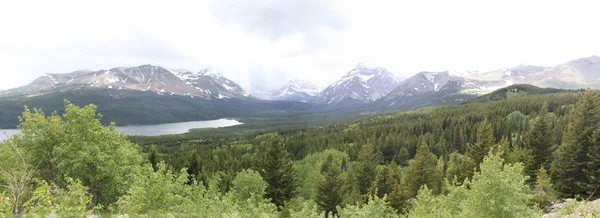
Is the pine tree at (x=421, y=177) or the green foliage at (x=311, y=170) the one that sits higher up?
the pine tree at (x=421, y=177)

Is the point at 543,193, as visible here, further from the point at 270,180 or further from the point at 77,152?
the point at 77,152

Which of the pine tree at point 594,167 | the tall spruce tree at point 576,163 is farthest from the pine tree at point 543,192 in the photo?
the pine tree at point 594,167

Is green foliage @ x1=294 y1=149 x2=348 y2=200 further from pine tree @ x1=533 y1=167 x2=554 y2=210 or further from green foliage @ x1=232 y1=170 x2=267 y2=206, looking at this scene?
pine tree @ x1=533 y1=167 x2=554 y2=210

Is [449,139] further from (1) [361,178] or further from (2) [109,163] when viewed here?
(2) [109,163]

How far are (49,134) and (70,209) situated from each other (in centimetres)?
2042

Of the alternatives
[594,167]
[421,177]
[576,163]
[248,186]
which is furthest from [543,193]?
[248,186]

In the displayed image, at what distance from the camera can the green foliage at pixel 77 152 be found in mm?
22297

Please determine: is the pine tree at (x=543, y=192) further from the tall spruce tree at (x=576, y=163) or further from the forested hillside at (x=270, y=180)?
the tall spruce tree at (x=576, y=163)

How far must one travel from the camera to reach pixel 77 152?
22.3 m

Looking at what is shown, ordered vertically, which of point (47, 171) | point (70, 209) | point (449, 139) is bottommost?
point (449, 139)

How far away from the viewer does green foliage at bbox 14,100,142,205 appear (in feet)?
73.2

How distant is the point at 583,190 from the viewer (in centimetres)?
3675

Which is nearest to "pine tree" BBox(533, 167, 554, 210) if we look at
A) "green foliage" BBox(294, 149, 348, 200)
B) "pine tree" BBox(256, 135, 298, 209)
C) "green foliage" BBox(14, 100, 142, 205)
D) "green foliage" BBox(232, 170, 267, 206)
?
"pine tree" BBox(256, 135, 298, 209)

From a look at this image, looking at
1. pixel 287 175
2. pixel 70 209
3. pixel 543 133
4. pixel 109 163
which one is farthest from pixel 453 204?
pixel 543 133
